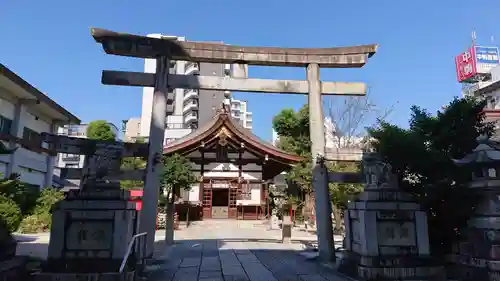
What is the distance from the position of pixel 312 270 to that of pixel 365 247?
1.50 metres

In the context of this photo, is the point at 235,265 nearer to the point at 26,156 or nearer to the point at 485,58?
the point at 26,156

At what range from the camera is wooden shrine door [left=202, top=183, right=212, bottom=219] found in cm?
2448

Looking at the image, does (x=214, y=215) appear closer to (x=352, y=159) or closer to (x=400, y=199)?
(x=352, y=159)

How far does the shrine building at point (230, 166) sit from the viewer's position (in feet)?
61.3

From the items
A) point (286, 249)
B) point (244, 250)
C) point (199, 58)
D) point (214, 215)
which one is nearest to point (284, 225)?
point (286, 249)

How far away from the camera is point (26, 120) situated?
58.9 ft

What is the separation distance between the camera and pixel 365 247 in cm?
630

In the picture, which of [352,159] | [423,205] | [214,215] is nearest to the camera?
[423,205]

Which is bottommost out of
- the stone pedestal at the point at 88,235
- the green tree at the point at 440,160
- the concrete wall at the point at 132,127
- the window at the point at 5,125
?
the stone pedestal at the point at 88,235

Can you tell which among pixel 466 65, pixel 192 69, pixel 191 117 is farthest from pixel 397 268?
pixel 192 69

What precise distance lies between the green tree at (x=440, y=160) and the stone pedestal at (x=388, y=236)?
0.77m

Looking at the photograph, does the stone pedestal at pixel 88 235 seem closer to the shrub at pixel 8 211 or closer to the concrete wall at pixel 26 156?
the shrub at pixel 8 211

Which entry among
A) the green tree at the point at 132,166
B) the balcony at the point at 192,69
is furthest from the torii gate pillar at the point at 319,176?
the balcony at the point at 192,69

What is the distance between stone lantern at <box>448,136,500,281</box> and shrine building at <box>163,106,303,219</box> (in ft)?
42.8
